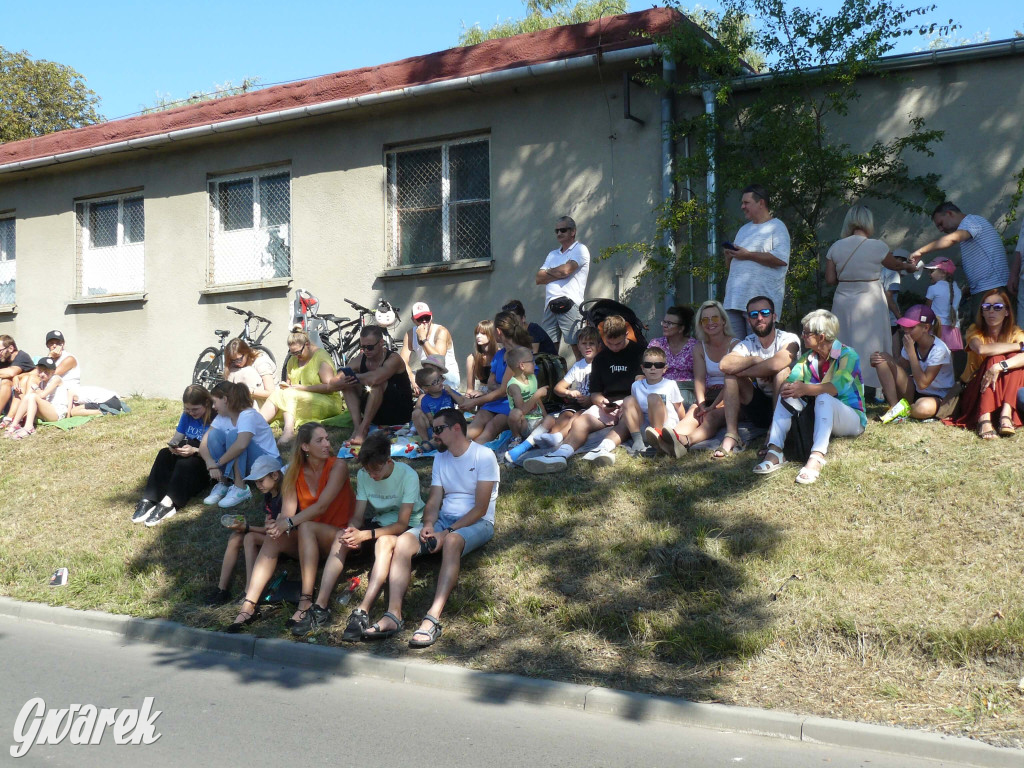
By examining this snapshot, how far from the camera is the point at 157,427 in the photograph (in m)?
13.5

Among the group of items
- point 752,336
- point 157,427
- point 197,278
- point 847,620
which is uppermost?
point 197,278

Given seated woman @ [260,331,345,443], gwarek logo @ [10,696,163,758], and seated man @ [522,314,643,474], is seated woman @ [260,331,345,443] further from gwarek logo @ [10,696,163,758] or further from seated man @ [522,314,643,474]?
gwarek logo @ [10,696,163,758]

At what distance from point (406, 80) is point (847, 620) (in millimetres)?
10365

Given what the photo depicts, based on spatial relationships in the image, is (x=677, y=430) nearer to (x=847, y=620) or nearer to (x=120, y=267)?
(x=847, y=620)

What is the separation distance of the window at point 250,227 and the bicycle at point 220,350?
0.77 metres

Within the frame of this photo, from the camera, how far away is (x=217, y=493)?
10.3 metres

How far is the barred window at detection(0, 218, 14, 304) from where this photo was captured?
61.9ft

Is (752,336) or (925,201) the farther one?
(925,201)

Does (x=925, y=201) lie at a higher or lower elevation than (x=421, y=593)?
higher

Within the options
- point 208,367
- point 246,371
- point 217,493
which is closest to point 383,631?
point 217,493

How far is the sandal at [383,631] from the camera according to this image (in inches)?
284

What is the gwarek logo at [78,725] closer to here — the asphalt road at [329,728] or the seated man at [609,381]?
the asphalt road at [329,728]

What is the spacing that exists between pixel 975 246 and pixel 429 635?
6.80 metres

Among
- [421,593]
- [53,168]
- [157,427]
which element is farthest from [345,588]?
[53,168]
